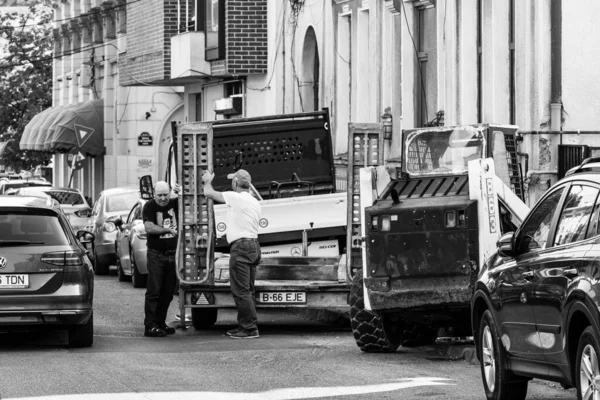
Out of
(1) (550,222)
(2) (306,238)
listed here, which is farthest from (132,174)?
(1) (550,222)

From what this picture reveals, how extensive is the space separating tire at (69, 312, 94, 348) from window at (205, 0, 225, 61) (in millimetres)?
20304

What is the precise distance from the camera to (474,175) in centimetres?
1293

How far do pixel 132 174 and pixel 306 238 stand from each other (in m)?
29.7

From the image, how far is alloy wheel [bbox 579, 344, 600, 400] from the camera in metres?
8.24

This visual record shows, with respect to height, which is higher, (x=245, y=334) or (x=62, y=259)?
(x=62, y=259)

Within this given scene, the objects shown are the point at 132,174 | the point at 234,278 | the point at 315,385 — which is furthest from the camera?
the point at 132,174

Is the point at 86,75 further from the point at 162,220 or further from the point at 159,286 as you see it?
the point at 159,286

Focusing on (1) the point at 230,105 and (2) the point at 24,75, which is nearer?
(1) the point at 230,105

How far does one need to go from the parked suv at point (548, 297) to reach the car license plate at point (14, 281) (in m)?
5.38

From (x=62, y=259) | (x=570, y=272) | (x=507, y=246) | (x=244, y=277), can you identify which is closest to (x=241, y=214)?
(x=244, y=277)

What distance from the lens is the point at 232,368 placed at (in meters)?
13.1

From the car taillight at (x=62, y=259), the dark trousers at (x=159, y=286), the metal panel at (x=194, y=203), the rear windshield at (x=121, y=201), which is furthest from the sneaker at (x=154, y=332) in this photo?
the rear windshield at (x=121, y=201)

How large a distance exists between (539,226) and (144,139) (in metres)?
37.0

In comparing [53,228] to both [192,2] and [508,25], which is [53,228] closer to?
[508,25]
